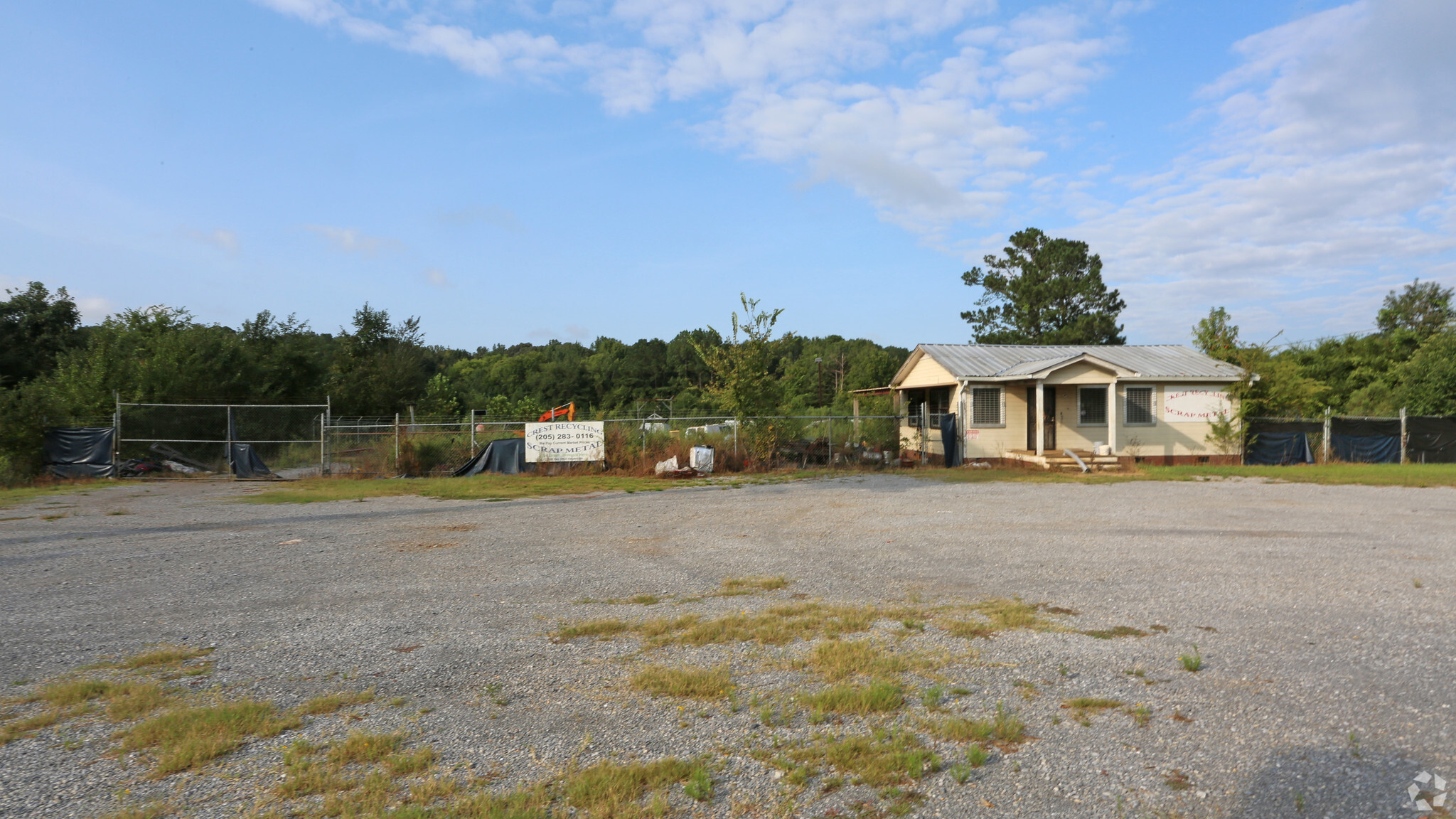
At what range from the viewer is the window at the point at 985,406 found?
926 inches

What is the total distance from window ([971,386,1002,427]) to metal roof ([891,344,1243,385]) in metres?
0.56

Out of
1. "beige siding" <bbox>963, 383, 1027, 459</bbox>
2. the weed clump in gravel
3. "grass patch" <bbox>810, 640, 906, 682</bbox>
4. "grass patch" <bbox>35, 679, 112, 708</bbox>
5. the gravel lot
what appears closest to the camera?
the gravel lot

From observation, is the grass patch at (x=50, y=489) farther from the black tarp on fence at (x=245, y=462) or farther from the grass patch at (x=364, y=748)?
the grass patch at (x=364, y=748)

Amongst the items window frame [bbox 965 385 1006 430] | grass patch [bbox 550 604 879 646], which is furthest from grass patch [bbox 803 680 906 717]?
window frame [bbox 965 385 1006 430]

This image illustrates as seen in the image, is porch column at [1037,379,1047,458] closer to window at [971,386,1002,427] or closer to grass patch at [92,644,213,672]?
window at [971,386,1002,427]

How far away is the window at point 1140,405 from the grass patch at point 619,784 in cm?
2426

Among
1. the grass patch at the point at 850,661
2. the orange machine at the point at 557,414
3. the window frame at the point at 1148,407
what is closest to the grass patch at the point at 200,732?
the grass patch at the point at 850,661

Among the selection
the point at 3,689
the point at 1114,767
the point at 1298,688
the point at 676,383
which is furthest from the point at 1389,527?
the point at 676,383

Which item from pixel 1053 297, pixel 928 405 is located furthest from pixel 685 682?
pixel 1053 297

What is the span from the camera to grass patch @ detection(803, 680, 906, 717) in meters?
4.11

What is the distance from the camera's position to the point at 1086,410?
23953 mm

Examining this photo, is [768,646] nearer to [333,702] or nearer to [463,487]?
[333,702]

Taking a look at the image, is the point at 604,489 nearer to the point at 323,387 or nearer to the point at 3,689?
the point at 3,689

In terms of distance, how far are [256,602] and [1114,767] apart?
6.97 m
